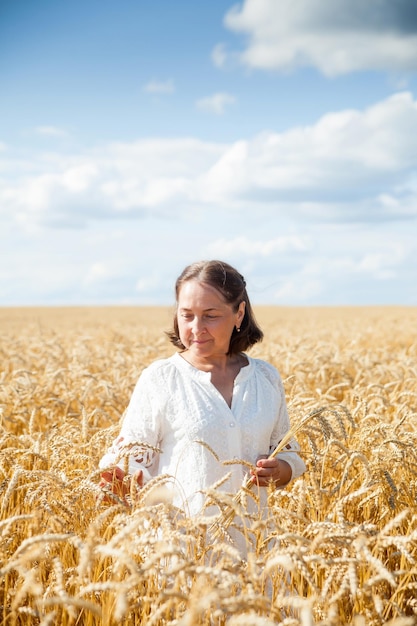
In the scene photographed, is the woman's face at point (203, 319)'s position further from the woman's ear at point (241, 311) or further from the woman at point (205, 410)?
the woman's ear at point (241, 311)

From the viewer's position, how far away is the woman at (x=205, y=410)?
9.30ft

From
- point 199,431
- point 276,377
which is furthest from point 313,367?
point 199,431

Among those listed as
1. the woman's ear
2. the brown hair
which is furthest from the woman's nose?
the woman's ear

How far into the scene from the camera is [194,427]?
284 centimetres

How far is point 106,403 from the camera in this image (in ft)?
17.8

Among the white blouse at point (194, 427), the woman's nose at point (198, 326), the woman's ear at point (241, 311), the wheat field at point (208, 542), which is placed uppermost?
the woman's ear at point (241, 311)

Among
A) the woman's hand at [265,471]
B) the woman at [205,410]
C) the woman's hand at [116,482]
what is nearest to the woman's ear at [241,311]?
the woman at [205,410]

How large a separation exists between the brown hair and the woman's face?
0.04 metres

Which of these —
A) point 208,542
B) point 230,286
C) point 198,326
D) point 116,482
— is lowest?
point 208,542

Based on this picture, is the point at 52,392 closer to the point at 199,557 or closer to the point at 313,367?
the point at 313,367

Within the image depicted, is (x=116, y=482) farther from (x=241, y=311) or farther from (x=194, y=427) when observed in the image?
(x=241, y=311)

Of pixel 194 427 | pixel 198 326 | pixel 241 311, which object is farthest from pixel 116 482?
pixel 241 311

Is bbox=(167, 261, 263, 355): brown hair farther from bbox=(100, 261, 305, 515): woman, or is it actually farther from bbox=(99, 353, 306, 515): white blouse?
bbox=(99, 353, 306, 515): white blouse

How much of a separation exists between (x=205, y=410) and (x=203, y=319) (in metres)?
0.42
